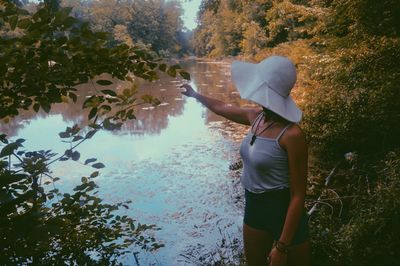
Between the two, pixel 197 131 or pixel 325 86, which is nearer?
pixel 325 86

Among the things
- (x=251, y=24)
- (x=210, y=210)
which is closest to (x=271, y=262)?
(x=210, y=210)

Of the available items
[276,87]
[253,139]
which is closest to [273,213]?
[253,139]

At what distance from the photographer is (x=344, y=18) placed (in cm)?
793

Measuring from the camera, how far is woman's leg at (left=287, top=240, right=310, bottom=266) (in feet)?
7.06

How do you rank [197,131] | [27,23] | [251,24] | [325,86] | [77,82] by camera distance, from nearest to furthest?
1. [27,23]
2. [77,82]
3. [325,86]
4. [197,131]
5. [251,24]

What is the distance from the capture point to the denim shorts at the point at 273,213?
7.12 feet

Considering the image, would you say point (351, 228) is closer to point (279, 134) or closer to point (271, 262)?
point (271, 262)

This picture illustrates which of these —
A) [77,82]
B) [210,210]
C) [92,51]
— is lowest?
[210,210]

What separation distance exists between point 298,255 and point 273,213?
280 mm

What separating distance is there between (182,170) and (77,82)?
7.80 metres

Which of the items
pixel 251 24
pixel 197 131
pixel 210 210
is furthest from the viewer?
pixel 251 24

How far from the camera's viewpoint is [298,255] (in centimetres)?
217

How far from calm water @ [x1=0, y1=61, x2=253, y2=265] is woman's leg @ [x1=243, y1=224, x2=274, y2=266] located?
1.20 m

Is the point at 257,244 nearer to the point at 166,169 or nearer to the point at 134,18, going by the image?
the point at 166,169
